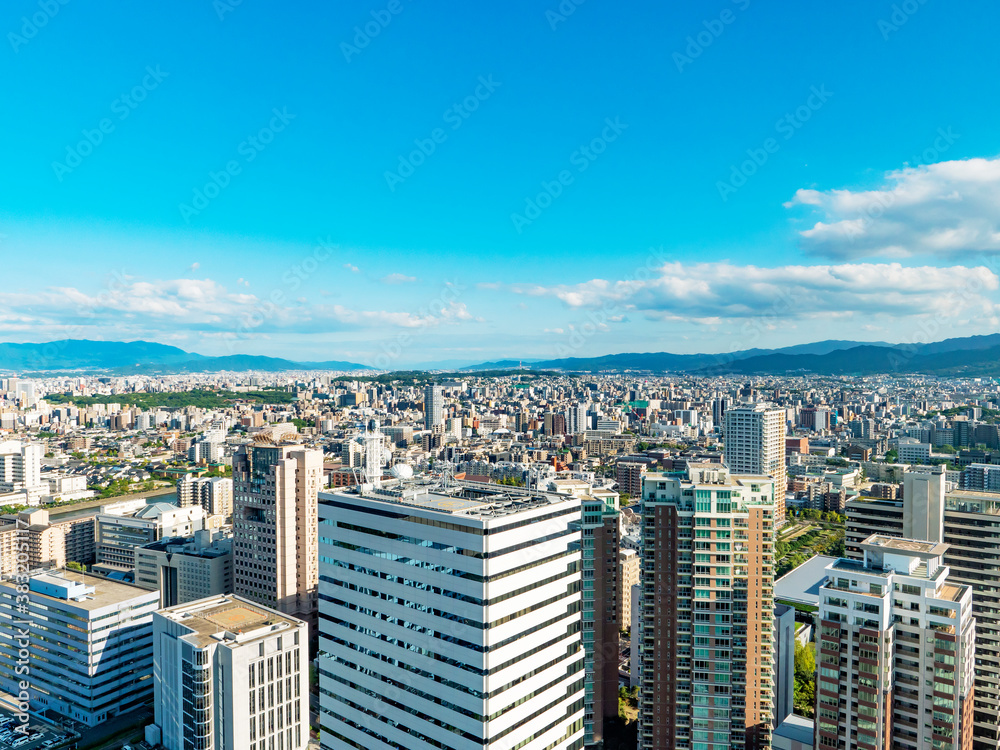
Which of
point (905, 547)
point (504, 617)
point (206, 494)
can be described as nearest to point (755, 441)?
point (905, 547)

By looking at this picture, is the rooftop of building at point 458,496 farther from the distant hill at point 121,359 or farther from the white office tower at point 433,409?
the distant hill at point 121,359

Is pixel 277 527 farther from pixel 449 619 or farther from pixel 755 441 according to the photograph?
pixel 755 441

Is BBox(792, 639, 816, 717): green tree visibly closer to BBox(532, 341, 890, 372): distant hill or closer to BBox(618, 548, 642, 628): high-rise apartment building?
BBox(618, 548, 642, 628): high-rise apartment building

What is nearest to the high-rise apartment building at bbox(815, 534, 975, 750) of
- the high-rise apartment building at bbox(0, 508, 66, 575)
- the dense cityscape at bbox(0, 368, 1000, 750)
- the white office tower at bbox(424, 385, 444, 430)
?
the dense cityscape at bbox(0, 368, 1000, 750)

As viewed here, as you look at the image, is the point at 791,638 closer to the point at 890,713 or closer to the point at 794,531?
the point at 890,713

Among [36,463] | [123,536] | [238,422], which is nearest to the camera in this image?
[123,536]

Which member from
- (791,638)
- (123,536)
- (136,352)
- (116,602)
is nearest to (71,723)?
(116,602)
